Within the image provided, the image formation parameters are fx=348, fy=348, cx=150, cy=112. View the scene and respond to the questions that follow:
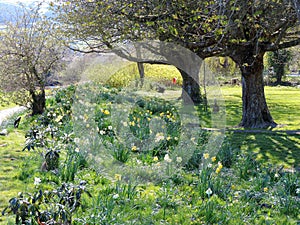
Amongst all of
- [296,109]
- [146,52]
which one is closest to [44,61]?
[146,52]

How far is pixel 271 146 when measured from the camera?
7445 mm

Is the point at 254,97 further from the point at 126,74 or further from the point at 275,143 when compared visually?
the point at 126,74

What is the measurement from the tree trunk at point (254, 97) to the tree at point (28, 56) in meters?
5.82

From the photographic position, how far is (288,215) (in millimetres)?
3898

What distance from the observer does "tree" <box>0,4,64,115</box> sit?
10.0 meters

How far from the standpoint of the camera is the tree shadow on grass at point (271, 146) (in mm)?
6377

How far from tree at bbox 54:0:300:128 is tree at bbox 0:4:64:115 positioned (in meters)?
1.23

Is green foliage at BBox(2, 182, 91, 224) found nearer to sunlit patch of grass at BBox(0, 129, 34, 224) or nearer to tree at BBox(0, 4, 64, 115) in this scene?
sunlit patch of grass at BBox(0, 129, 34, 224)

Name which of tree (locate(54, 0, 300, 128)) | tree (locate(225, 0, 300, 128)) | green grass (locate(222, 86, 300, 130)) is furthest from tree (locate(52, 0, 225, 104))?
green grass (locate(222, 86, 300, 130))

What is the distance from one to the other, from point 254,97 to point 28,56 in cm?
646

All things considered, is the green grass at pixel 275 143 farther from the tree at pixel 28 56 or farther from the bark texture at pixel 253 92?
the tree at pixel 28 56

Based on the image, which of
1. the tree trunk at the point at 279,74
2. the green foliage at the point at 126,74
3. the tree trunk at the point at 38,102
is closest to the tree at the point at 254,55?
the green foliage at the point at 126,74

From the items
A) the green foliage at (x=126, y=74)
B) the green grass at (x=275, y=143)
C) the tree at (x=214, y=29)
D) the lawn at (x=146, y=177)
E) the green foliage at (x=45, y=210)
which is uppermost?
the tree at (x=214, y=29)

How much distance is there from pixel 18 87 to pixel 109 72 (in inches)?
172
